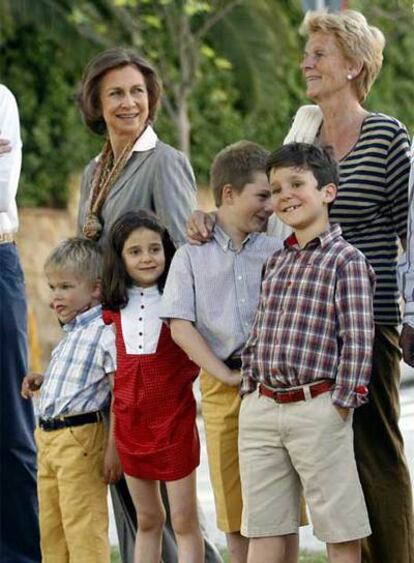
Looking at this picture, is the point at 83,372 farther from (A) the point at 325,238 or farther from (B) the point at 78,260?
(A) the point at 325,238

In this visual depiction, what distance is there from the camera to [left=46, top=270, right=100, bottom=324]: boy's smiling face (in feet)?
18.4

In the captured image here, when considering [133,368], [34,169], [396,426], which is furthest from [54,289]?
[34,169]

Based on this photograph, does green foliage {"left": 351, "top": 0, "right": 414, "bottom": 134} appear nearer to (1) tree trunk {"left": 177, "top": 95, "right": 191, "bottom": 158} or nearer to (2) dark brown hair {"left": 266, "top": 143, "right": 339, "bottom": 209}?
(1) tree trunk {"left": 177, "top": 95, "right": 191, "bottom": 158}

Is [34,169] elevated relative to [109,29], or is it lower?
lower

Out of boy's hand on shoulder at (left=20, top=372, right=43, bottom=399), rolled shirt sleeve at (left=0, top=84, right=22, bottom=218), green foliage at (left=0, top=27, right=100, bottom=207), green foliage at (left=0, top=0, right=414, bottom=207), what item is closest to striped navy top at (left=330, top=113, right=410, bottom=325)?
boy's hand on shoulder at (left=20, top=372, right=43, bottom=399)

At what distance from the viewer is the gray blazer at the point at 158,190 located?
219 inches

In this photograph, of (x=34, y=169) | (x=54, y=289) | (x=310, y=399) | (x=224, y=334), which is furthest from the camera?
(x=34, y=169)

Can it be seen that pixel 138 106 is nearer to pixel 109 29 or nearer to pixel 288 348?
pixel 288 348

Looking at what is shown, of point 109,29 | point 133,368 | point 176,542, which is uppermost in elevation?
point 109,29

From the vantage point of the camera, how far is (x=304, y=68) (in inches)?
213

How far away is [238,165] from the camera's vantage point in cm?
515

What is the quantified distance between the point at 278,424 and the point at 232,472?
46cm

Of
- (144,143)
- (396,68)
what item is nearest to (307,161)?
(144,143)

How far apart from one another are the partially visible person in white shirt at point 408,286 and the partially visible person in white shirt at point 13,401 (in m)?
1.85
